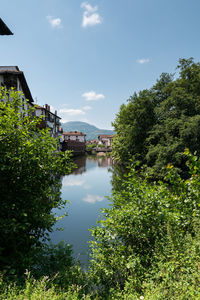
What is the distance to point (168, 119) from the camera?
24.9 m

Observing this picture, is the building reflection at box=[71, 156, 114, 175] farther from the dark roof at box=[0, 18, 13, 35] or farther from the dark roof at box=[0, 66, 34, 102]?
the dark roof at box=[0, 18, 13, 35]

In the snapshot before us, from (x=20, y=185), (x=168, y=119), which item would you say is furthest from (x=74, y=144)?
(x=20, y=185)

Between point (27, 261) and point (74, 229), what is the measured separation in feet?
26.0

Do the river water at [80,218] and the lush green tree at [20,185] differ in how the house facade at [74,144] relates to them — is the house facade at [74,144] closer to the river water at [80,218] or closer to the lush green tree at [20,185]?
the river water at [80,218]

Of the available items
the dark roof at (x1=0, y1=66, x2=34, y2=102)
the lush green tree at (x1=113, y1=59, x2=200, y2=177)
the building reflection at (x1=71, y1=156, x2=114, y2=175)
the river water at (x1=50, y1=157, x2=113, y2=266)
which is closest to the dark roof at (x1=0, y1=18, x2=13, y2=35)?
the river water at (x1=50, y1=157, x2=113, y2=266)

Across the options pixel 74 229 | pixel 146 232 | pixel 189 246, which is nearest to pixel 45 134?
pixel 146 232

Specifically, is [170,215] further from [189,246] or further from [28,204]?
[28,204]

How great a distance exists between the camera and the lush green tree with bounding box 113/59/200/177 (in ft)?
72.4

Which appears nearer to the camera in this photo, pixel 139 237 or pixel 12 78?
pixel 139 237

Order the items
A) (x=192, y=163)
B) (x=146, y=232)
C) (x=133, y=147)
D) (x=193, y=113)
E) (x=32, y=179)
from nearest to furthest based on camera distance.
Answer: (x=192, y=163) < (x=32, y=179) < (x=146, y=232) < (x=193, y=113) < (x=133, y=147)

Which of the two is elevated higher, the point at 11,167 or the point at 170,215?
the point at 11,167

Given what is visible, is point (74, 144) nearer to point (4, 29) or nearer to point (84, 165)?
point (84, 165)

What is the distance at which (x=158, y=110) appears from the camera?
89.1ft

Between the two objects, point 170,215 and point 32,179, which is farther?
point 170,215
